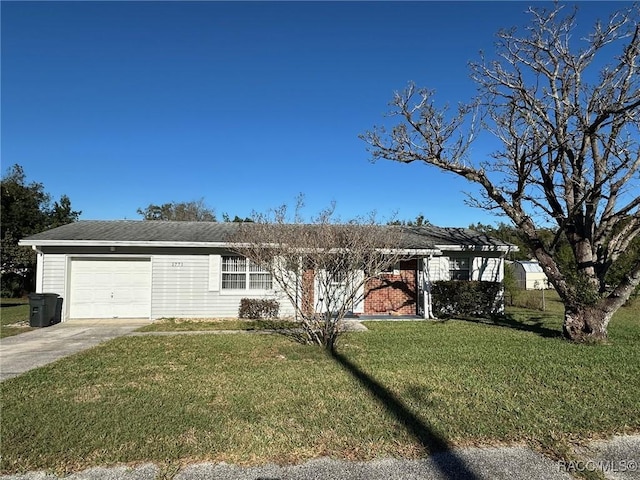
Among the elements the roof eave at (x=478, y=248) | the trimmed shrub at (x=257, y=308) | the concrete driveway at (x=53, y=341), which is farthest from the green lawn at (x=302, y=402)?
the roof eave at (x=478, y=248)

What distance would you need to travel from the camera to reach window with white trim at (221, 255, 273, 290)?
13.4 m

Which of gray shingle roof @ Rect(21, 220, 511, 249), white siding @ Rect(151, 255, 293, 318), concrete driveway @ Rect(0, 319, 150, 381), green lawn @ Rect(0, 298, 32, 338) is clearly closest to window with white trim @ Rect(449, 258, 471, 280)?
gray shingle roof @ Rect(21, 220, 511, 249)

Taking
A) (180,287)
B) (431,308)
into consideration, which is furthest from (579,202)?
(180,287)

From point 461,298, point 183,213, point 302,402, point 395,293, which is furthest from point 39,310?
point 183,213

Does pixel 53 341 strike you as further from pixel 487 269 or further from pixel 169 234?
pixel 487 269

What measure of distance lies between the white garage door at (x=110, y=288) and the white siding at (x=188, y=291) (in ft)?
1.58

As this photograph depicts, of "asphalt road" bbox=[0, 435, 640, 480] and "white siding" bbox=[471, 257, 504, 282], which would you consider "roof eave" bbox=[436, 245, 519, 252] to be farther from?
"asphalt road" bbox=[0, 435, 640, 480]

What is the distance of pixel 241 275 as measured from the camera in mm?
13484

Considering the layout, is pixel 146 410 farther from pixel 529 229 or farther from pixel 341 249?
pixel 529 229

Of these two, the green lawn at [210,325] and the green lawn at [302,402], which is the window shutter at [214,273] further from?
the green lawn at [302,402]

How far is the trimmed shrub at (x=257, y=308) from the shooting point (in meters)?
13.0

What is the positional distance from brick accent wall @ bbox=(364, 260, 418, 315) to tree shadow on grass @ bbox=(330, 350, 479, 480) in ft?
27.2

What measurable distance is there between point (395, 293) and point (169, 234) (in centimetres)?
816

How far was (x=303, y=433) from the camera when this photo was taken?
408cm
